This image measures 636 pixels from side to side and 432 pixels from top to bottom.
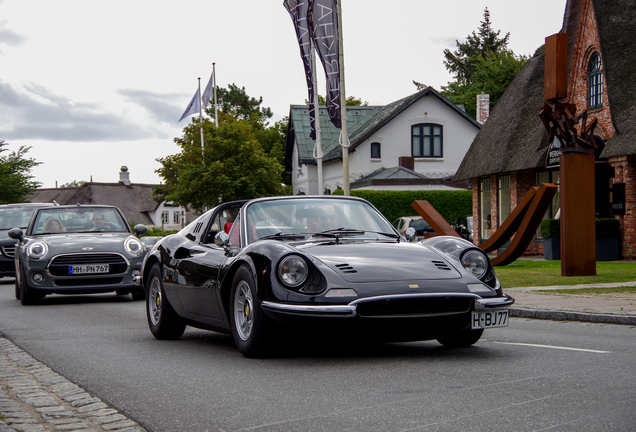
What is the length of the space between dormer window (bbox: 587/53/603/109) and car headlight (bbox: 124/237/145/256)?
1758cm

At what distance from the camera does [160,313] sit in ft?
29.7

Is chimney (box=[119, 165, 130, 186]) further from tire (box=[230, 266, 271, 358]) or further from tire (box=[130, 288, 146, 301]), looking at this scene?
tire (box=[230, 266, 271, 358])

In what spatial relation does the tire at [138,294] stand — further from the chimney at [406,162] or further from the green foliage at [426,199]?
the chimney at [406,162]

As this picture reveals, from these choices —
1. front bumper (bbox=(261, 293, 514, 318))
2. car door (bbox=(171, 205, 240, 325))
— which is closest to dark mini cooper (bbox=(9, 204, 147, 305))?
car door (bbox=(171, 205, 240, 325))

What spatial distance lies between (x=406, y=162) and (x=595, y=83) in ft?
82.6

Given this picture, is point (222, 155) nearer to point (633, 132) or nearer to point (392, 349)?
point (633, 132)

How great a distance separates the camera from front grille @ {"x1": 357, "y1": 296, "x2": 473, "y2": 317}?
6586 millimetres

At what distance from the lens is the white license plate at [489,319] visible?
6.89 metres

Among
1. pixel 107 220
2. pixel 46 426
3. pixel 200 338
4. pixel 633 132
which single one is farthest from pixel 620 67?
pixel 46 426

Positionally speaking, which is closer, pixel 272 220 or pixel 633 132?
pixel 272 220

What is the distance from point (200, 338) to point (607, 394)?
490 cm

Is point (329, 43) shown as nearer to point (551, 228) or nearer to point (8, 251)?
point (551, 228)

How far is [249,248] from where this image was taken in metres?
7.33

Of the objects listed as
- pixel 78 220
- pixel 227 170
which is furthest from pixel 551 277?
pixel 227 170
